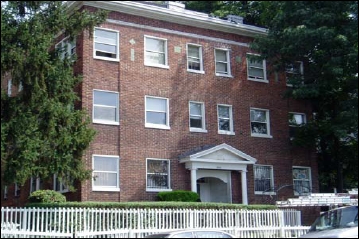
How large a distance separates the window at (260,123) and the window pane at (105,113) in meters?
8.10

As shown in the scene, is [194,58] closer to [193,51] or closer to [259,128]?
[193,51]

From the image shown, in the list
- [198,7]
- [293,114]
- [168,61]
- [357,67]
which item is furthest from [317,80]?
[198,7]

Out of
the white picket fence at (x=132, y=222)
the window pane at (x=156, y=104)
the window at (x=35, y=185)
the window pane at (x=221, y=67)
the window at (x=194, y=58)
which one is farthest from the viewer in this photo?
the window pane at (x=221, y=67)

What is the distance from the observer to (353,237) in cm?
Result: 1316

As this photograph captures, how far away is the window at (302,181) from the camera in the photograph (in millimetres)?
29719

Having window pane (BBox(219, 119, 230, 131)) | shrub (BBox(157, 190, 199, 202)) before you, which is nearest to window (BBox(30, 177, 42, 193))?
shrub (BBox(157, 190, 199, 202))

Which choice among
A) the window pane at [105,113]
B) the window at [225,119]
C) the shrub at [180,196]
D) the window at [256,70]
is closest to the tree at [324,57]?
the window at [256,70]

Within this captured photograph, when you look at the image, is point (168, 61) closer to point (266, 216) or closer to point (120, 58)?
point (120, 58)

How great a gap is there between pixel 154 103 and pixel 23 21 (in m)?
9.83

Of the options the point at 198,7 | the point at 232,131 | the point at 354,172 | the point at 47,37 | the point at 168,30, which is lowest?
the point at 354,172

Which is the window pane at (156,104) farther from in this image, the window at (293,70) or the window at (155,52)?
the window at (293,70)

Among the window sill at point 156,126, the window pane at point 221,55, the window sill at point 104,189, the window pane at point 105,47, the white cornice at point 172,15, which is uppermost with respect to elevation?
the white cornice at point 172,15

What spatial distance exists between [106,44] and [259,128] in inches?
380

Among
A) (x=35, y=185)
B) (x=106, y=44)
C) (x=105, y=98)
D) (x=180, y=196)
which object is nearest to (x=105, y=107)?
(x=105, y=98)
